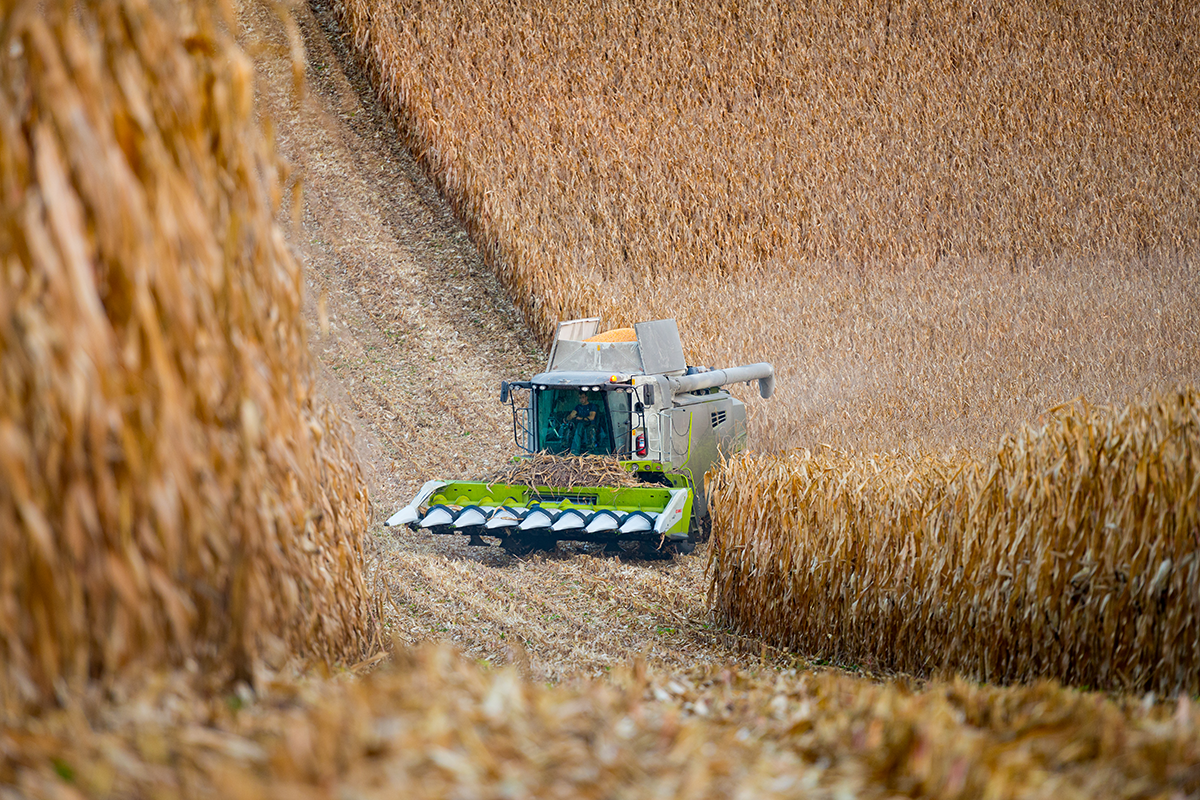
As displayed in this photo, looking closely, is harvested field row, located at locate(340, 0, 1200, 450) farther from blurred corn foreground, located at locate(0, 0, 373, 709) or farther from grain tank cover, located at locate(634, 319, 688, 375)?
blurred corn foreground, located at locate(0, 0, 373, 709)

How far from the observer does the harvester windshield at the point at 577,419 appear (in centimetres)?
1173

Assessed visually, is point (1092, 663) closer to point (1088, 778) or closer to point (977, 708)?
point (977, 708)

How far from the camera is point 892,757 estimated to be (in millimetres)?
2510

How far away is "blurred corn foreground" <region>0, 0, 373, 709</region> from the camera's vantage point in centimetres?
223

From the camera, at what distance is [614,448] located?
11.7m

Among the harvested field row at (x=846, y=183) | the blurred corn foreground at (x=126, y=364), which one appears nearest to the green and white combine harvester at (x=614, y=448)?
the harvested field row at (x=846, y=183)

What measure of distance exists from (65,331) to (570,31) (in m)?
26.7

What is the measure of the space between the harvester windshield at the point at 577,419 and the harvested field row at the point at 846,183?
5531 millimetres

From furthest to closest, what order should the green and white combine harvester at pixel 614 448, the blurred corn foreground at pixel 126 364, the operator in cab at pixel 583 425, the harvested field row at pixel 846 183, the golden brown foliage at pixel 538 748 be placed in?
1. the harvested field row at pixel 846 183
2. the operator in cab at pixel 583 425
3. the green and white combine harvester at pixel 614 448
4. the blurred corn foreground at pixel 126 364
5. the golden brown foliage at pixel 538 748

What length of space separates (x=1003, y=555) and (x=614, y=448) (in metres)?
6.57

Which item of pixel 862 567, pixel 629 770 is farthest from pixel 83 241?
pixel 862 567

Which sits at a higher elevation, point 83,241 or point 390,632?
point 83,241

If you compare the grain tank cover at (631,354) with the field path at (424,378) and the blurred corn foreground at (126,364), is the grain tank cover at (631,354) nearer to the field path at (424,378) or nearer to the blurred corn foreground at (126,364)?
the field path at (424,378)

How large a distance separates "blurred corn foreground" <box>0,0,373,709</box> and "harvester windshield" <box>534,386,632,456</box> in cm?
872
